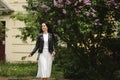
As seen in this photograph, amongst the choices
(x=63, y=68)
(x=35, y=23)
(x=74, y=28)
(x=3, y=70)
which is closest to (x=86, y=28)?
(x=74, y=28)

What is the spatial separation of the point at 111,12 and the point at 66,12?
5.05ft

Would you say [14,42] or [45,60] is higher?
[45,60]

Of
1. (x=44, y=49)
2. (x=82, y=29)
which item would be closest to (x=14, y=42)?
(x=82, y=29)

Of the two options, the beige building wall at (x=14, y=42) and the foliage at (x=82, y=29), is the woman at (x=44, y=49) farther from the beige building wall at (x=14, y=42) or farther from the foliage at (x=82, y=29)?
the beige building wall at (x=14, y=42)

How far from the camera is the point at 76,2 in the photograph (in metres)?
14.7

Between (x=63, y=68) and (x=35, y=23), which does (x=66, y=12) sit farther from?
(x=63, y=68)

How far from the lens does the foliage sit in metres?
14.8

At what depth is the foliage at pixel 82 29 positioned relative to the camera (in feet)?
48.6

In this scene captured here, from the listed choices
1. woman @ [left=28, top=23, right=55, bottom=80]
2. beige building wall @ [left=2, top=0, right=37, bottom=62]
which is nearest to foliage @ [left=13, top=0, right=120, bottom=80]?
woman @ [left=28, top=23, right=55, bottom=80]

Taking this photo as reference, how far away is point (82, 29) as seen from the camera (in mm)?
14625

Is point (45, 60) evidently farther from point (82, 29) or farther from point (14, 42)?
point (14, 42)

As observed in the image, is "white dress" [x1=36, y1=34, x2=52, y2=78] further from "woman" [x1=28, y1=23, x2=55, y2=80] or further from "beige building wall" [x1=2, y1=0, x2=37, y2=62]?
"beige building wall" [x1=2, y1=0, x2=37, y2=62]

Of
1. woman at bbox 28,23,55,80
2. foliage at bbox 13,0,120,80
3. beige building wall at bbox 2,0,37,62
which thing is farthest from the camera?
beige building wall at bbox 2,0,37,62

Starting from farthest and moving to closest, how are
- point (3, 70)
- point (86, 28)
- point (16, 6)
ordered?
point (16, 6), point (3, 70), point (86, 28)
